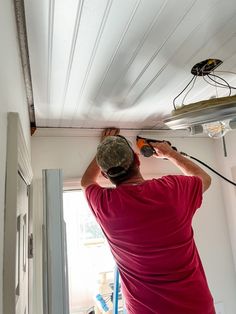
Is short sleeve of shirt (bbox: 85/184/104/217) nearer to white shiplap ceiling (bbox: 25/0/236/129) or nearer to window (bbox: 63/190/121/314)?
white shiplap ceiling (bbox: 25/0/236/129)

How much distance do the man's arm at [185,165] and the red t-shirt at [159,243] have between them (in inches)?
7.6

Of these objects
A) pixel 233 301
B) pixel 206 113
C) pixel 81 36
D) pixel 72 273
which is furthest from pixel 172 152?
pixel 72 273

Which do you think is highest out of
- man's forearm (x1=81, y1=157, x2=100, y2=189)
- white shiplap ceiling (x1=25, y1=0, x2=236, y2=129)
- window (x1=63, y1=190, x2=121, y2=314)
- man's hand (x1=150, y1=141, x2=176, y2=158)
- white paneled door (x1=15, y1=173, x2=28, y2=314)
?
white shiplap ceiling (x1=25, y1=0, x2=236, y2=129)

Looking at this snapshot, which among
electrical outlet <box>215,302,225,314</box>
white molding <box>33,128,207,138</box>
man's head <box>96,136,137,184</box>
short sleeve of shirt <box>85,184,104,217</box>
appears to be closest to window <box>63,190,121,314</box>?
white molding <box>33,128,207,138</box>

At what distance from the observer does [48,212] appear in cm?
58

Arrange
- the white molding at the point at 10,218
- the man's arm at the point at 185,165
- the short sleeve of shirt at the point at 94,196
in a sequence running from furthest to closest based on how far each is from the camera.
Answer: the man's arm at the point at 185,165
the short sleeve of shirt at the point at 94,196
the white molding at the point at 10,218

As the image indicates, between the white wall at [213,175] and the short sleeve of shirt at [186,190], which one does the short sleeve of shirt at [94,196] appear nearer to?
the short sleeve of shirt at [186,190]

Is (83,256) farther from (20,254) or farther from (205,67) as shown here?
(205,67)

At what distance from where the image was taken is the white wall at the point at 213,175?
2.27 m

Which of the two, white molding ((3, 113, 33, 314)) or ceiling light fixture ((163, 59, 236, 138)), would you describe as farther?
ceiling light fixture ((163, 59, 236, 138))

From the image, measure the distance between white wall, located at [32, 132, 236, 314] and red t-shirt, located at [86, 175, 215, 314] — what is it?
1.16 meters

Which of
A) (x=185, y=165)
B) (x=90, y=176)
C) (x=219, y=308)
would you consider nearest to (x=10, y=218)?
(x=90, y=176)

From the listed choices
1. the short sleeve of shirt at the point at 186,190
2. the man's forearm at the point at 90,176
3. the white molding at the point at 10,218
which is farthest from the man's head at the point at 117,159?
the white molding at the point at 10,218

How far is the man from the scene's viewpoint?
3.68 ft
